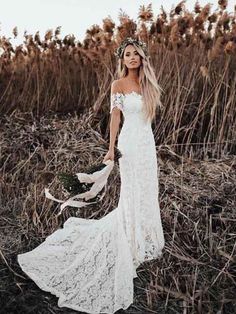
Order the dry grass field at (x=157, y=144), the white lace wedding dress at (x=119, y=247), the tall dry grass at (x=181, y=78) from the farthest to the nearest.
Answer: the tall dry grass at (x=181, y=78) < the dry grass field at (x=157, y=144) < the white lace wedding dress at (x=119, y=247)

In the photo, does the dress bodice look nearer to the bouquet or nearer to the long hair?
the long hair

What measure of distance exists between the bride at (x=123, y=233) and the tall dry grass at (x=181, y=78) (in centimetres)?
121

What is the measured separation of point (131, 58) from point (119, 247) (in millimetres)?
965

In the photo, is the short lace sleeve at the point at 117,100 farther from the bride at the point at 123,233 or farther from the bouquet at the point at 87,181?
the bouquet at the point at 87,181

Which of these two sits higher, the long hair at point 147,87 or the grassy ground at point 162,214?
the long hair at point 147,87

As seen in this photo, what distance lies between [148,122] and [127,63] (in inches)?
12.4

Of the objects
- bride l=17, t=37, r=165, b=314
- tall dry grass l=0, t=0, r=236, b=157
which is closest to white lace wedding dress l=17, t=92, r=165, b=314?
bride l=17, t=37, r=165, b=314

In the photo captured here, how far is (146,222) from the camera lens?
3221mm

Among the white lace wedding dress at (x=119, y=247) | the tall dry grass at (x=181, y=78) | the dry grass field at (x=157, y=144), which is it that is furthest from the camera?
the tall dry grass at (x=181, y=78)

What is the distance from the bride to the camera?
3.01 metres

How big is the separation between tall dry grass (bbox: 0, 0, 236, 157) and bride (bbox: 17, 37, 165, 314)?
47.7 inches

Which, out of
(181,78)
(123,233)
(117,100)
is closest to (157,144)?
(181,78)

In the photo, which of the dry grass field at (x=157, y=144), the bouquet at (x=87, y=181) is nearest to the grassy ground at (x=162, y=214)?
the dry grass field at (x=157, y=144)

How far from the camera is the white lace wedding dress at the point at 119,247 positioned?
2996 millimetres
